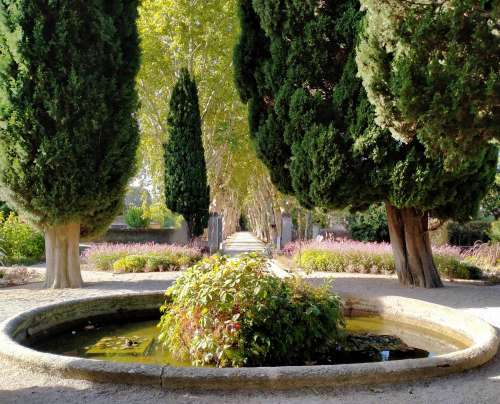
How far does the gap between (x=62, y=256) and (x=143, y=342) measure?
4992 millimetres

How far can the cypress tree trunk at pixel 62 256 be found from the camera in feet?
32.1

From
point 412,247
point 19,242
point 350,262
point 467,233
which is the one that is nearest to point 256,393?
point 412,247

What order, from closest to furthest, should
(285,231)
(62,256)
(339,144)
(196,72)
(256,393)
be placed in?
1. (256,393)
2. (339,144)
3. (62,256)
4. (196,72)
5. (285,231)

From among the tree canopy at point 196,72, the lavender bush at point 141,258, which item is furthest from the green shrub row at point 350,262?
the tree canopy at point 196,72

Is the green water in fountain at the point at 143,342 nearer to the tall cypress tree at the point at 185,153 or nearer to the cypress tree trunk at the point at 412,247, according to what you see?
the cypress tree trunk at the point at 412,247

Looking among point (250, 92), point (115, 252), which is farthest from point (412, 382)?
point (115, 252)

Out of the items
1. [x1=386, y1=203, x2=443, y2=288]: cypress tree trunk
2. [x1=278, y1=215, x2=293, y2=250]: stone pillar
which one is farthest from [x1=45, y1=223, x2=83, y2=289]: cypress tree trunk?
[x1=278, y1=215, x2=293, y2=250]: stone pillar

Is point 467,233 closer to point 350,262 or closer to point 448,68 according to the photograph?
point 350,262

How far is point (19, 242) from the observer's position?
15.5 meters

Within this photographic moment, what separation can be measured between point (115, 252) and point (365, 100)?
8780 millimetres

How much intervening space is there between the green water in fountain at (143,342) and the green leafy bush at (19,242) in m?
9.66

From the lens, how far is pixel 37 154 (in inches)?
363

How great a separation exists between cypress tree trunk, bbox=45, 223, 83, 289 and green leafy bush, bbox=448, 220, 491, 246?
51.7 ft

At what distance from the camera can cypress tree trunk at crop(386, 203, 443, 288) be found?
10008 millimetres
